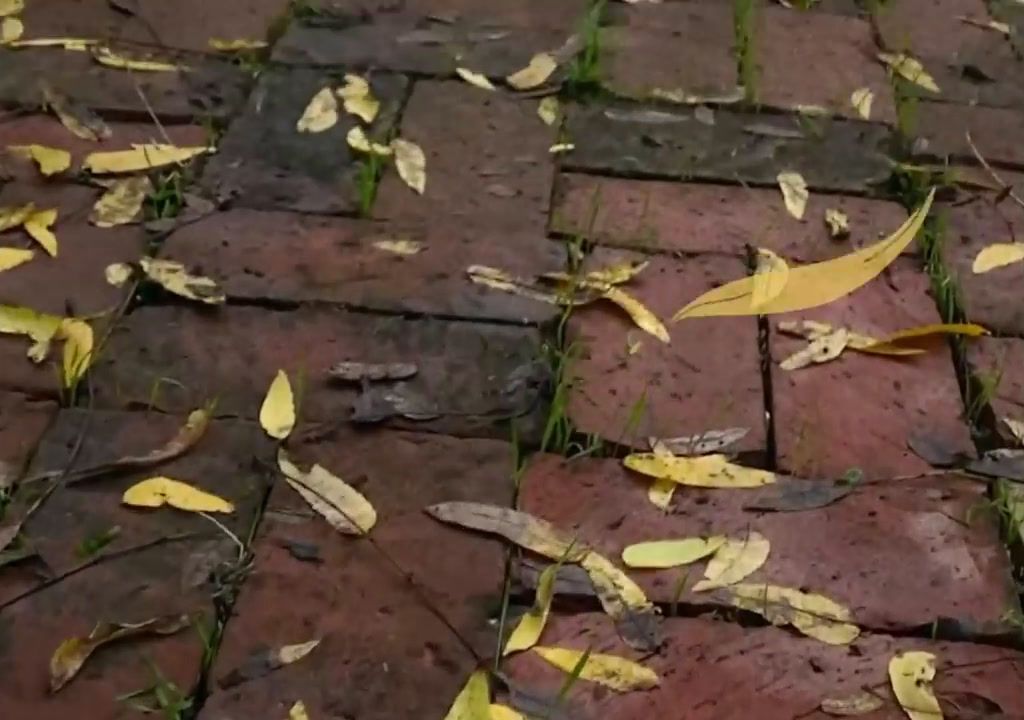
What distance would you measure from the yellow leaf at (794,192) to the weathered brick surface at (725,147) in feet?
0.04

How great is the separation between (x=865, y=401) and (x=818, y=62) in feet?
2.37

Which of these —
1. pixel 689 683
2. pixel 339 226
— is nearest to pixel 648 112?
pixel 339 226

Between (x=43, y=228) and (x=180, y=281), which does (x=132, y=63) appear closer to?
(x=43, y=228)

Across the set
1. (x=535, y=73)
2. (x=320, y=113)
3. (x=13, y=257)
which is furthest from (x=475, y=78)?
(x=13, y=257)

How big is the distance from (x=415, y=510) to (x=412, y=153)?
61 cm

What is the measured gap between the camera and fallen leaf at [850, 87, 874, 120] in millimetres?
1863

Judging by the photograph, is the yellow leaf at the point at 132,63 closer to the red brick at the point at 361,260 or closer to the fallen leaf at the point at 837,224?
the red brick at the point at 361,260

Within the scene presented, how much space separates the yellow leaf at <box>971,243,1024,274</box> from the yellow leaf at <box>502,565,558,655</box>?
0.71 meters

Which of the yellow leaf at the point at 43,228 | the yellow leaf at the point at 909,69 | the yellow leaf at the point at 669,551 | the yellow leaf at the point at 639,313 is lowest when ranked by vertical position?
the yellow leaf at the point at 43,228

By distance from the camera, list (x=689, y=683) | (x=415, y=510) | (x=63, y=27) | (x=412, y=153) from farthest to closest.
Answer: (x=63, y=27) < (x=412, y=153) < (x=415, y=510) < (x=689, y=683)

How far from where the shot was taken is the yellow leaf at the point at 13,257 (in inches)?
59.8

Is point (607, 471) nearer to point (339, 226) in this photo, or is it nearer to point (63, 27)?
point (339, 226)

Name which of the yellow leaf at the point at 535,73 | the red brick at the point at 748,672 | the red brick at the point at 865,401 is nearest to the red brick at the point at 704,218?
the red brick at the point at 865,401

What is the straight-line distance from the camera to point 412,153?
1.73 meters
